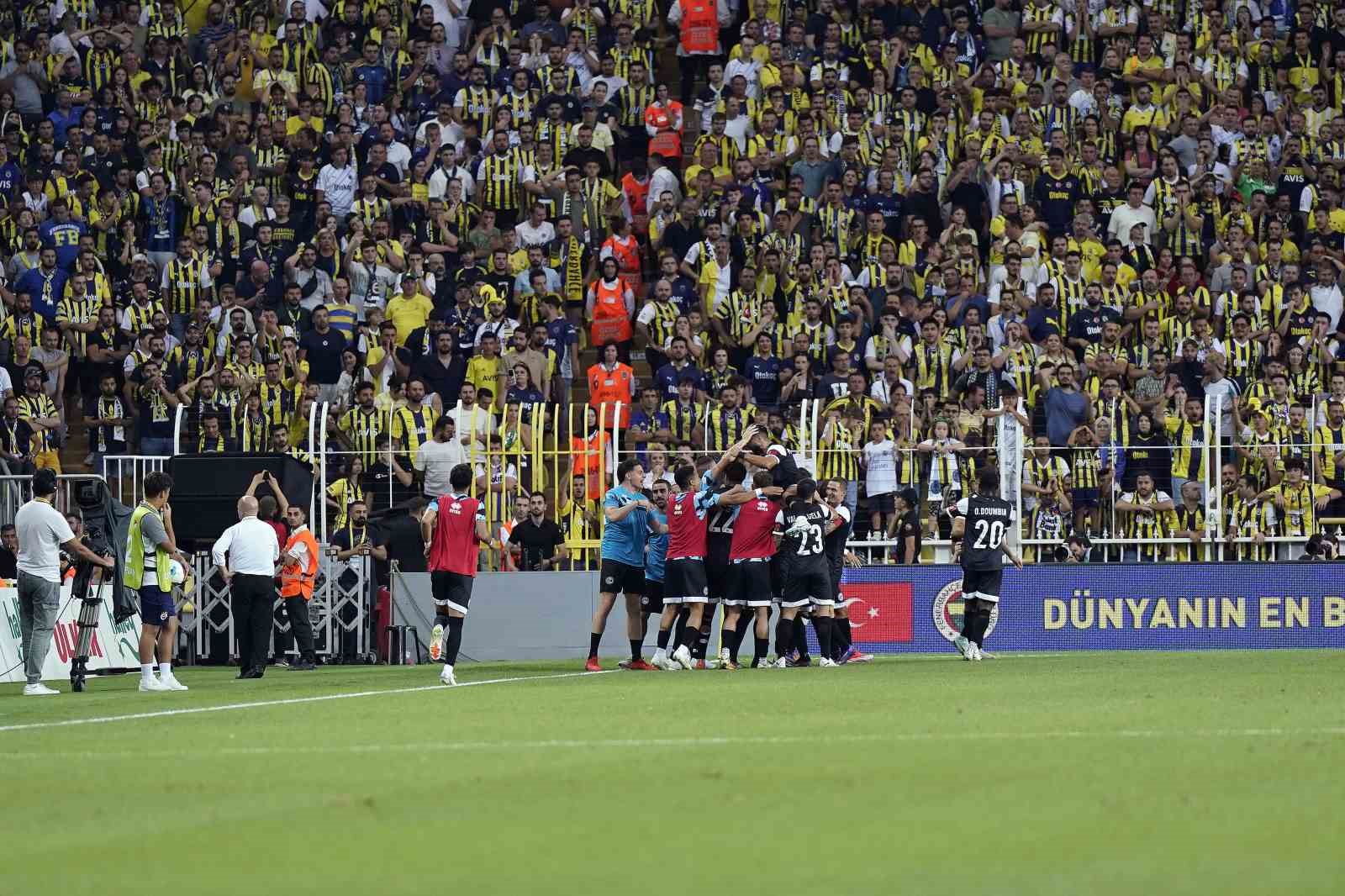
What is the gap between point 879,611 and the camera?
2359cm

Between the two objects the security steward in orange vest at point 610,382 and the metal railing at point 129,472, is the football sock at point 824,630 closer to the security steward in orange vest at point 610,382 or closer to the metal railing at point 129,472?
the security steward in orange vest at point 610,382

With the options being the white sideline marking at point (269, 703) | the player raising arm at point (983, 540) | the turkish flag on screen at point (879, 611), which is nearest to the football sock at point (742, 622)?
the white sideline marking at point (269, 703)

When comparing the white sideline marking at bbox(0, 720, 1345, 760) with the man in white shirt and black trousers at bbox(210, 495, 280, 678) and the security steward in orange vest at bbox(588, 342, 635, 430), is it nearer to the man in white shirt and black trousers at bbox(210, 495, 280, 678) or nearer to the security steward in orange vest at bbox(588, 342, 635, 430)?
→ the man in white shirt and black trousers at bbox(210, 495, 280, 678)

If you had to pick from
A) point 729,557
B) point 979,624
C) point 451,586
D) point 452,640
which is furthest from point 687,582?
point 979,624

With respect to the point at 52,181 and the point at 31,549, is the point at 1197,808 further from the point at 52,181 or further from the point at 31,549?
the point at 52,181

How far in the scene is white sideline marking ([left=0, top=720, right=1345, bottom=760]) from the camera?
1055cm

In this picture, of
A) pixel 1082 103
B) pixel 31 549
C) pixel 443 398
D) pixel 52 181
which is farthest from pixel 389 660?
pixel 1082 103

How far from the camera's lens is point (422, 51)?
101ft

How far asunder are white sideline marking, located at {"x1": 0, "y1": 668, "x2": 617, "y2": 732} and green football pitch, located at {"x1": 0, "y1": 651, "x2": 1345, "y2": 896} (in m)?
0.12

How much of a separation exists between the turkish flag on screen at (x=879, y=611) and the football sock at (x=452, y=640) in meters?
6.34

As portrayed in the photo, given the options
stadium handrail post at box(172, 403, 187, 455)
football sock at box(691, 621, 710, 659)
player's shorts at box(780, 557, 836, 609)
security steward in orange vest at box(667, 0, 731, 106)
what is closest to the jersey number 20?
player's shorts at box(780, 557, 836, 609)

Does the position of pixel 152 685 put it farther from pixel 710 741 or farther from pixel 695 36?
pixel 695 36

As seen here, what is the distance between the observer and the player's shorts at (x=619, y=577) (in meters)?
19.8

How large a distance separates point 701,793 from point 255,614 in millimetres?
12900
